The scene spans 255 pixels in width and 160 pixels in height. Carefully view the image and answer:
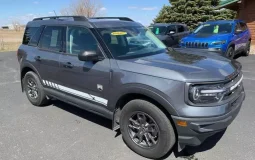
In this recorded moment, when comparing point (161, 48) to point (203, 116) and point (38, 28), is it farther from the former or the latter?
point (38, 28)

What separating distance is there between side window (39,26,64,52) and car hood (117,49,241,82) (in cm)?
156

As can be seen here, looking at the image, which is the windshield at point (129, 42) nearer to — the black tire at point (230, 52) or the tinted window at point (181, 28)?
the black tire at point (230, 52)

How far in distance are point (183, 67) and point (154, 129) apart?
0.88m

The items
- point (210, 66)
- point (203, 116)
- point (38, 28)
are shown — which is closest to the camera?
point (203, 116)

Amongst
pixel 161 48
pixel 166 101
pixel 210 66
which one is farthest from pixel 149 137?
pixel 161 48

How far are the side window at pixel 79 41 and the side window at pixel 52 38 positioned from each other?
24 centimetres

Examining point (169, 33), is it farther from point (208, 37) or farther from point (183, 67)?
point (183, 67)

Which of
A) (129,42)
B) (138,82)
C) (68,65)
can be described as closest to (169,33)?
(129,42)

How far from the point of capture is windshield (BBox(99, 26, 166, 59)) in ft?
11.9

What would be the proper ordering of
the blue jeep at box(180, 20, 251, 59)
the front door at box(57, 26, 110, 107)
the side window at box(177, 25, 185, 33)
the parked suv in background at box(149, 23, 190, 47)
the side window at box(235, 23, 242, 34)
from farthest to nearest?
the side window at box(177, 25, 185, 33) < the parked suv in background at box(149, 23, 190, 47) < the side window at box(235, 23, 242, 34) < the blue jeep at box(180, 20, 251, 59) < the front door at box(57, 26, 110, 107)

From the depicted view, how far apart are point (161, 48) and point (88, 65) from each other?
1.33 metres

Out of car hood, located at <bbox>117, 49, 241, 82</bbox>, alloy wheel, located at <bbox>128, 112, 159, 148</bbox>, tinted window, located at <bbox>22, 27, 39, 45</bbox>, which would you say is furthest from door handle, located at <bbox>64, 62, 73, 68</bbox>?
tinted window, located at <bbox>22, 27, 39, 45</bbox>

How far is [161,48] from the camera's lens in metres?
4.21

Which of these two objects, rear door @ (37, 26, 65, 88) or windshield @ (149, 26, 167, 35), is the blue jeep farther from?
rear door @ (37, 26, 65, 88)
